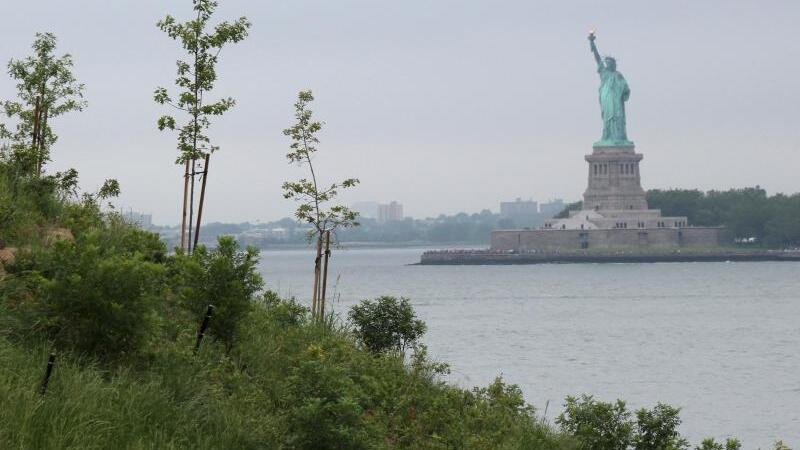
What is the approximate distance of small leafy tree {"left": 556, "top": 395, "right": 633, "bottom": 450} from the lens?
61.7 feet

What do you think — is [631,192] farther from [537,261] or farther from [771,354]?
[771,354]

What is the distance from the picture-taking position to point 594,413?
63.1 feet

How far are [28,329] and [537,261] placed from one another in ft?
587

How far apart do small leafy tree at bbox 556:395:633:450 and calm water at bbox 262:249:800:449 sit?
14.6 ft

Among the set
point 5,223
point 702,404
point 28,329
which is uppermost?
point 5,223

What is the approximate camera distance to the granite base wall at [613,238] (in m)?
185

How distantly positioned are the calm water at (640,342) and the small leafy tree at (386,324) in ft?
5.22

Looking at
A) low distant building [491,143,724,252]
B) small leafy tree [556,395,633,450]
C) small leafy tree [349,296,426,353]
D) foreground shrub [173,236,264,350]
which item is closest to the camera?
foreground shrub [173,236,264,350]

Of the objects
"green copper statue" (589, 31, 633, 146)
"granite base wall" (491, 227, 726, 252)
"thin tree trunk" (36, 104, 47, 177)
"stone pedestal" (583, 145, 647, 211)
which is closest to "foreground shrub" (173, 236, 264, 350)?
"thin tree trunk" (36, 104, 47, 177)

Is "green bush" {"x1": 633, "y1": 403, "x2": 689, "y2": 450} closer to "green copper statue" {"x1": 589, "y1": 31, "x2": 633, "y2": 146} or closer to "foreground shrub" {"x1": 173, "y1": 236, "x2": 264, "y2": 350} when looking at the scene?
"foreground shrub" {"x1": 173, "y1": 236, "x2": 264, "y2": 350}

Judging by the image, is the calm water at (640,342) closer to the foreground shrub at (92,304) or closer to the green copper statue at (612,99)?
the foreground shrub at (92,304)

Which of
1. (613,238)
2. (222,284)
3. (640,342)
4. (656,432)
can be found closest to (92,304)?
(222,284)

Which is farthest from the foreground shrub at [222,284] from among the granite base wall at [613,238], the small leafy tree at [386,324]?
the granite base wall at [613,238]

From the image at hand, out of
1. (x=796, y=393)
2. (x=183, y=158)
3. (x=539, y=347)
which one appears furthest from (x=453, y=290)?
(x=183, y=158)
